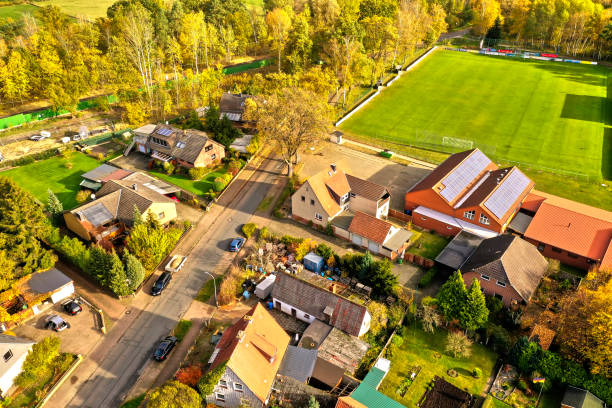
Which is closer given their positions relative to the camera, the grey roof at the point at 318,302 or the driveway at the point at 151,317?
the driveway at the point at 151,317

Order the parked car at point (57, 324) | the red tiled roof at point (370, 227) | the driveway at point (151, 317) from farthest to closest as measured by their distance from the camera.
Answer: the red tiled roof at point (370, 227), the parked car at point (57, 324), the driveway at point (151, 317)

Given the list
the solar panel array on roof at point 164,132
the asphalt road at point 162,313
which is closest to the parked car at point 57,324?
the asphalt road at point 162,313

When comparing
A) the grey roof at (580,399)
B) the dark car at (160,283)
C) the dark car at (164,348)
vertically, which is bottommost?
the dark car at (164,348)

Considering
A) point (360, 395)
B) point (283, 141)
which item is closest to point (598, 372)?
point (360, 395)

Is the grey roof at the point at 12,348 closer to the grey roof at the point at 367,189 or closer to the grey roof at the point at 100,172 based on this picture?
the grey roof at the point at 100,172

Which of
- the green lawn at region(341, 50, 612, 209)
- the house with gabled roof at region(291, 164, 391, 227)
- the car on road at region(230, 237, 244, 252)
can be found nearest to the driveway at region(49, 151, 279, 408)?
the car on road at region(230, 237, 244, 252)

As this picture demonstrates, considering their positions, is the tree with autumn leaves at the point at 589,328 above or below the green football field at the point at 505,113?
below

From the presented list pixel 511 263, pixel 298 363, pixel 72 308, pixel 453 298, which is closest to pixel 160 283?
pixel 72 308

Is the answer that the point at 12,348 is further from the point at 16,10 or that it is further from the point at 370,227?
the point at 16,10

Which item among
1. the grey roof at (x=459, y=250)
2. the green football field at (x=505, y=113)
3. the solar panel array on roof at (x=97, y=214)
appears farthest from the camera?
the green football field at (x=505, y=113)
